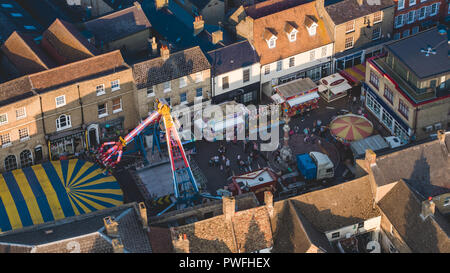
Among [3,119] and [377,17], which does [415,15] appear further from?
[3,119]

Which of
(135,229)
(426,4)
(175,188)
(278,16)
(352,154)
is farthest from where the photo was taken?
Result: (426,4)

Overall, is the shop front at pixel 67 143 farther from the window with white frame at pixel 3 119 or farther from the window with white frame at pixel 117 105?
the window with white frame at pixel 3 119

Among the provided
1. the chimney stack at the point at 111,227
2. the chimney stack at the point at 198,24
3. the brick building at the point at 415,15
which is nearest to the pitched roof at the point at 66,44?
the chimney stack at the point at 198,24

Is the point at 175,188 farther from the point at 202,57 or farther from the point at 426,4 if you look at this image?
the point at 426,4

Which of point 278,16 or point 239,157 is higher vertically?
point 278,16

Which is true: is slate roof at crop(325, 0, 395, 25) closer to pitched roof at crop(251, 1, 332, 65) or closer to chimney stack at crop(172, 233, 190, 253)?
pitched roof at crop(251, 1, 332, 65)

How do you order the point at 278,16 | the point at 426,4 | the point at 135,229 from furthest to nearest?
the point at 426,4 < the point at 278,16 < the point at 135,229

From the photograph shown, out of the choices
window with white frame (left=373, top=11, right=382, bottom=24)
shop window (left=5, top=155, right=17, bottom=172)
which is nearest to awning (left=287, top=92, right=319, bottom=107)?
window with white frame (left=373, top=11, right=382, bottom=24)

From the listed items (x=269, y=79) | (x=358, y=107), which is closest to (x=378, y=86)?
(x=358, y=107)
